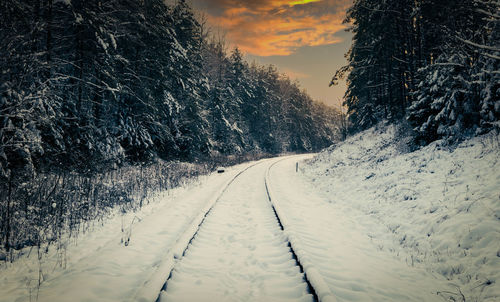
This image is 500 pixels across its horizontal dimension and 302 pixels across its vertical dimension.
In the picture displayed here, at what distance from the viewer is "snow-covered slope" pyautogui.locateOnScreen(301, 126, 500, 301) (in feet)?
11.3


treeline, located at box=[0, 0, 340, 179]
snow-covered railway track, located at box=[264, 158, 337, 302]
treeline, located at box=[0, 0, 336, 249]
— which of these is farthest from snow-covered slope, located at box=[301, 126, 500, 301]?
treeline, located at box=[0, 0, 340, 179]

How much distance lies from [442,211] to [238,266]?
16.1ft

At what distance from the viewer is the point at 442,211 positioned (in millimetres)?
4965

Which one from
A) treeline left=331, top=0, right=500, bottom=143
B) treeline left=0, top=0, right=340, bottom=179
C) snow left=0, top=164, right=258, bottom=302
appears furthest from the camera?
treeline left=331, top=0, right=500, bottom=143

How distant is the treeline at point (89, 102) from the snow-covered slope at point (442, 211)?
749cm

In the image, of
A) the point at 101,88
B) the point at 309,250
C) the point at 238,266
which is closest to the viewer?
the point at 238,266

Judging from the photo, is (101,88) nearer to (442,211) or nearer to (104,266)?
(104,266)

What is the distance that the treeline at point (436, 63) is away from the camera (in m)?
6.73

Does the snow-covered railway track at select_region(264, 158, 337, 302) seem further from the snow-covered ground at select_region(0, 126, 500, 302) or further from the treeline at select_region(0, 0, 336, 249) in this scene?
the treeline at select_region(0, 0, 336, 249)

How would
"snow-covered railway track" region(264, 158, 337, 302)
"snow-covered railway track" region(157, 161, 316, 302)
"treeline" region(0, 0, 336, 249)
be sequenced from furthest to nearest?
1. "treeline" region(0, 0, 336, 249)
2. "snow-covered railway track" region(157, 161, 316, 302)
3. "snow-covered railway track" region(264, 158, 337, 302)

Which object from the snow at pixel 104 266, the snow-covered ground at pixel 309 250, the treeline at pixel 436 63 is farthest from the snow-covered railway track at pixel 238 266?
the treeline at pixel 436 63

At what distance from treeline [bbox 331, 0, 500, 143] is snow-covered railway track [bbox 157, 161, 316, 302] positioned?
3719 mm

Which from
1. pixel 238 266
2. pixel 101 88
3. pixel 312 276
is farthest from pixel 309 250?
pixel 101 88

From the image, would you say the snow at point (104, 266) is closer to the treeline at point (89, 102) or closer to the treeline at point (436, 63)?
the treeline at point (89, 102)
